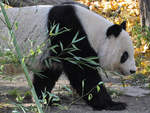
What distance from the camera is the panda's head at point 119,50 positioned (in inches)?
183

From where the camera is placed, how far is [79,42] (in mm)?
4336

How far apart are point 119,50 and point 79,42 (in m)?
0.71

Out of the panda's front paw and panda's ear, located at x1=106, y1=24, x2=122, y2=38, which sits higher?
panda's ear, located at x1=106, y1=24, x2=122, y2=38

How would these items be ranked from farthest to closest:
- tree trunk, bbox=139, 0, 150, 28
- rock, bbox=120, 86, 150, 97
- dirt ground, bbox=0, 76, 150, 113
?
1. tree trunk, bbox=139, 0, 150, 28
2. rock, bbox=120, 86, 150, 97
3. dirt ground, bbox=0, 76, 150, 113

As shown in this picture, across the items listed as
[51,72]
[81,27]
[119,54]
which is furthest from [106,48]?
[51,72]

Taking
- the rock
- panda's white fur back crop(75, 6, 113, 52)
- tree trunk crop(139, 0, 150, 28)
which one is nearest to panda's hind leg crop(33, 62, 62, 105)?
panda's white fur back crop(75, 6, 113, 52)

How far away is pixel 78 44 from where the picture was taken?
14.2ft

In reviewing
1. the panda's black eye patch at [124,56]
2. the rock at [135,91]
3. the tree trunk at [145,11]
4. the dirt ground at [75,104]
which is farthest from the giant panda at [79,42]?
the tree trunk at [145,11]

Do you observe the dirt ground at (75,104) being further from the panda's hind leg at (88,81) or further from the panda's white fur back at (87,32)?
the panda's white fur back at (87,32)

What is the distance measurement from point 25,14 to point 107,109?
1.81m

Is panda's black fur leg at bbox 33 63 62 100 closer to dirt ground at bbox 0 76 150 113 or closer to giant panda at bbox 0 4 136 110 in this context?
giant panda at bbox 0 4 136 110

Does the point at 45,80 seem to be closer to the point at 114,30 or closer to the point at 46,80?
the point at 46,80

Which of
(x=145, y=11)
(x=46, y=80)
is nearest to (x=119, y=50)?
(x=46, y=80)

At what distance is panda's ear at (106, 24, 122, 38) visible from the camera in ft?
14.9
